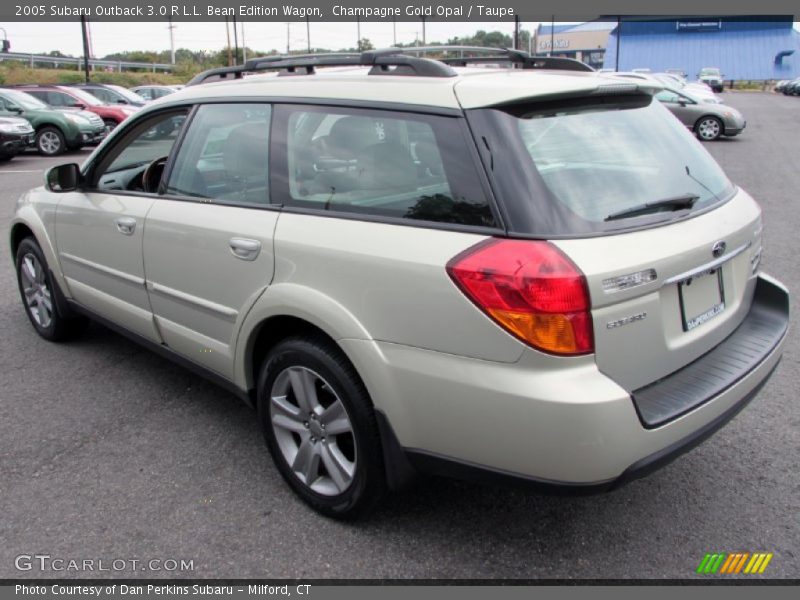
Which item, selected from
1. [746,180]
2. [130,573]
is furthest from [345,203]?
[746,180]

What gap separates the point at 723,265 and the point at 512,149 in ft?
3.30

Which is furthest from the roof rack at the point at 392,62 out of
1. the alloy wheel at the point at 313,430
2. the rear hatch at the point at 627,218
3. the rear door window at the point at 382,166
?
the alloy wheel at the point at 313,430

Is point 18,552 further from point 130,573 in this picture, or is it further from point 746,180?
point 746,180

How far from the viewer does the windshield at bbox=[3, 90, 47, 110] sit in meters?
18.5

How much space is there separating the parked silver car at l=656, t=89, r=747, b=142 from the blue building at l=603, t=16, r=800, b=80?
63701 millimetres

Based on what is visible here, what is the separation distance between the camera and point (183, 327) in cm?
350

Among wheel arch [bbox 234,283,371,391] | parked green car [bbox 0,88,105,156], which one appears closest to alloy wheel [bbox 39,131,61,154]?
parked green car [bbox 0,88,105,156]

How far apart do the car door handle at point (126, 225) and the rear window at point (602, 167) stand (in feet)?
7.10

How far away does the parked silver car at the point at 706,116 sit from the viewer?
17969mm

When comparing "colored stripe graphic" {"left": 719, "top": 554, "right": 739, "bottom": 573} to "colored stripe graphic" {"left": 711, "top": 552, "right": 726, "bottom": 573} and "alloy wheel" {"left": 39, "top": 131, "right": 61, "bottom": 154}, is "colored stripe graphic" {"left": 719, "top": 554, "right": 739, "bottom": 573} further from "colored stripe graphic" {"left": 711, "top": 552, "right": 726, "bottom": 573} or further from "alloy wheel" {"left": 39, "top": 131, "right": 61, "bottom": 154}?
"alloy wheel" {"left": 39, "top": 131, "right": 61, "bottom": 154}

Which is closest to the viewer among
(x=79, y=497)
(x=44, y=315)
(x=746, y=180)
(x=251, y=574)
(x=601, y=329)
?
(x=601, y=329)

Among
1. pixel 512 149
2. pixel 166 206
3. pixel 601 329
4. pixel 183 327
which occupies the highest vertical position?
pixel 512 149

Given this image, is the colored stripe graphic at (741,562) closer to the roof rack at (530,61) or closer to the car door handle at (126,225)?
the roof rack at (530,61)

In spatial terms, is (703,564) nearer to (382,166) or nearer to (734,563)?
(734,563)
